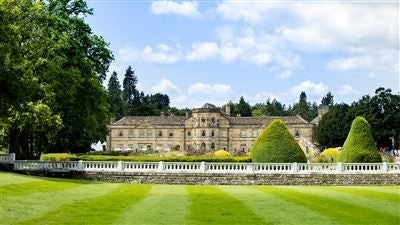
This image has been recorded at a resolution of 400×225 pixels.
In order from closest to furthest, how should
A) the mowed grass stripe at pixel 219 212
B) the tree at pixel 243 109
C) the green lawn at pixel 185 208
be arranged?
the green lawn at pixel 185 208 < the mowed grass stripe at pixel 219 212 < the tree at pixel 243 109

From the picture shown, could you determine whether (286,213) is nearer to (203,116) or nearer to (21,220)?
(21,220)

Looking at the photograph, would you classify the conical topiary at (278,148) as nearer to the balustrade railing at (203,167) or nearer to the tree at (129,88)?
the balustrade railing at (203,167)

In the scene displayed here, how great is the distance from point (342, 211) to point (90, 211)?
7.58 m

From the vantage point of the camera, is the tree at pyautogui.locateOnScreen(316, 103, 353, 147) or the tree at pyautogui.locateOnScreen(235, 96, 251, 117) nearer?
the tree at pyautogui.locateOnScreen(316, 103, 353, 147)

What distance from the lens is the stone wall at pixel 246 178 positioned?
3406 centimetres

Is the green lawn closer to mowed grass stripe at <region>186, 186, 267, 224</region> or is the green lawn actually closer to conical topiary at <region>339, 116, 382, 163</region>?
mowed grass stripe at <region>186, 186, 267, 224</region>

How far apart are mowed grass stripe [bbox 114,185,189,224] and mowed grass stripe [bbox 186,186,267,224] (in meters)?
0.30

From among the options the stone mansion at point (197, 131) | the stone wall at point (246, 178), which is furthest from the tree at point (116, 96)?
the stone wall at point (246, 178)

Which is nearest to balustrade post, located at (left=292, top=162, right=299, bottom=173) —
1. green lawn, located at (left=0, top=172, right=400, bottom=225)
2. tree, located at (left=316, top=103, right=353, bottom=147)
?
green lawn, located at (left=0, top=172, right=400, bottom=225)

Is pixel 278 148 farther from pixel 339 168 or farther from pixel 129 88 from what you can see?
pixel 129 88

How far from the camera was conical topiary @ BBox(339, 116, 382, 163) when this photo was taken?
36.2 meters

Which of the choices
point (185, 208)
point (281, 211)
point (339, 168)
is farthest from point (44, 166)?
point (281, 211)

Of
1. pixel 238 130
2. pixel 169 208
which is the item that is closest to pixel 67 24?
pixel 169 208

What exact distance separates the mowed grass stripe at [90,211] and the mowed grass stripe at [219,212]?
6.95ft
